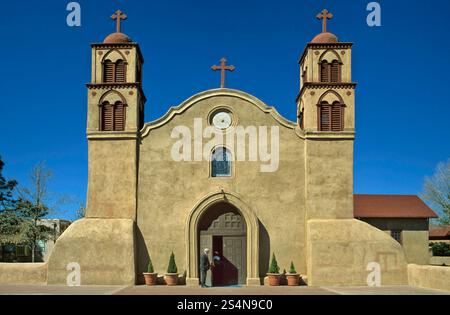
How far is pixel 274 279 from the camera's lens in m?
23.3

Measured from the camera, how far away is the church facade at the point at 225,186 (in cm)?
2352

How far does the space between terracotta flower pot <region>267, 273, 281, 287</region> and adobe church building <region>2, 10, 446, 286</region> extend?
630mm

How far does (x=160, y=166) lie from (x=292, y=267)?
7836 millimetres

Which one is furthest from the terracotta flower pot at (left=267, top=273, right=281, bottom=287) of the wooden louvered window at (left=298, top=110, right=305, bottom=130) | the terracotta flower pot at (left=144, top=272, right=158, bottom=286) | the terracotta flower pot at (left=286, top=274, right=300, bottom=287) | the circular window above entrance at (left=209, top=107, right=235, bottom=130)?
the wooden louvered window at (left=298, top=110, right=305, bottom=130)

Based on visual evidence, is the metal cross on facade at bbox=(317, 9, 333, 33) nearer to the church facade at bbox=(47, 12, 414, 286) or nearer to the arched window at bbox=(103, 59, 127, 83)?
the church facade at bbox=(47, 12, 414, 286)

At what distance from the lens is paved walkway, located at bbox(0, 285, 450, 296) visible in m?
20.0

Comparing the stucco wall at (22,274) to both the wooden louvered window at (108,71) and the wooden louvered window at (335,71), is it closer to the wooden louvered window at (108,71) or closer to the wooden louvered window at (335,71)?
the wooden louvered window at (108,71)

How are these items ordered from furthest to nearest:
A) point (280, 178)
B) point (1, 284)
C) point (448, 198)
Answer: point (448, 198)
point (280, 178)
point (1, 284)

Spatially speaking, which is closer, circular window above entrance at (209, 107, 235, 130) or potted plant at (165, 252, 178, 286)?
potted plant at (165, 252, 178, 286)

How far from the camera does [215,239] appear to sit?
24.8 m

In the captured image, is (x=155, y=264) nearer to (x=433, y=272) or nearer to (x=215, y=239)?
(x=215, y=239)

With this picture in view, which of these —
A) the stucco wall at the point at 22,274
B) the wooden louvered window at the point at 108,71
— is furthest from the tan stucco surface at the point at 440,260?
the stucco wall at the point at 22,274

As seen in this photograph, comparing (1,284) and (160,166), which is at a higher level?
(160,166)

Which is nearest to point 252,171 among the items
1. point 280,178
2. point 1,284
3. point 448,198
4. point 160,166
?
point 280,178
